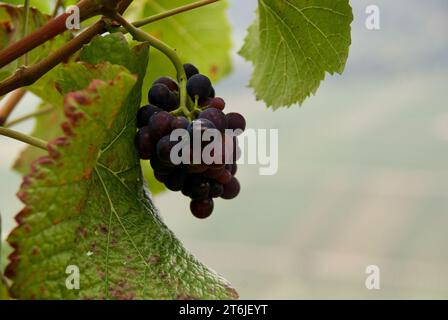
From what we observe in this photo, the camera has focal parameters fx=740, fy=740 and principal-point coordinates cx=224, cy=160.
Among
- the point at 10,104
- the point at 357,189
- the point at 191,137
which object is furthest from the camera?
the point at 357,189

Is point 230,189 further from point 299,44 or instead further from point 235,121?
point 299,44

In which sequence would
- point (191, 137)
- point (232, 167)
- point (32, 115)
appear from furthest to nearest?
point (32, 115), point (232, 167), point (191, 137)

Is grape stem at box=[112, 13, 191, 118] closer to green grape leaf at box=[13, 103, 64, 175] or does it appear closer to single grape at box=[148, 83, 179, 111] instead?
single grape at box=[148, 83, 179, 111]

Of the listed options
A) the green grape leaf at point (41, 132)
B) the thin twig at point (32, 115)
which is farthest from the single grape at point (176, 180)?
the green grape leaf at point (41, 132)

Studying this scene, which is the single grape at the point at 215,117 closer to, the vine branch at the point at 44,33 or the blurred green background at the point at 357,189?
the vine branch at the point at 44,33

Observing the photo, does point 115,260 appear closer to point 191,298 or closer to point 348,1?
point 191,298

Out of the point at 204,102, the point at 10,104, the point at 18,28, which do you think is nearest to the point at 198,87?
the point at 204,102
